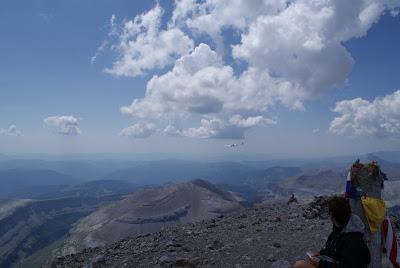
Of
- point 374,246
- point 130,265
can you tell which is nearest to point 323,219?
point 130,265

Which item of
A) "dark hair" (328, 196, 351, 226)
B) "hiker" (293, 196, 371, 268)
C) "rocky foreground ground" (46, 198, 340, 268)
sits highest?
"dark hair" (328, 196, 351, 226)

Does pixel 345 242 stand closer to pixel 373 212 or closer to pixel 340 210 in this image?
pixel 340 210

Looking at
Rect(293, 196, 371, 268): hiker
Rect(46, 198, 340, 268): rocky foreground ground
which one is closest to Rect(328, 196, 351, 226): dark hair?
Rect(293, 196, 371, 268): hiker

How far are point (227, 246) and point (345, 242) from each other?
31.8 feet

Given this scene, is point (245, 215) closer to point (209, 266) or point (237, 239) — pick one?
point (237, 239)

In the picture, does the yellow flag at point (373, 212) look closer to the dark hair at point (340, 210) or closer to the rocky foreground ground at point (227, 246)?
the dark hair at point (340, 210)

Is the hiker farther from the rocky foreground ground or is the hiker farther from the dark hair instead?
the rocky foreground ground

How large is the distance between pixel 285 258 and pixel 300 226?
4.60m

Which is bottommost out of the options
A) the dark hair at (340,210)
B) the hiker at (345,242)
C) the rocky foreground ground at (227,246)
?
the rocky foreground ground at (227,246)

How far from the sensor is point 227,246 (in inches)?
631

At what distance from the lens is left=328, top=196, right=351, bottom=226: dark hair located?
6855 mm

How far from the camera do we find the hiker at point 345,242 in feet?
22.0

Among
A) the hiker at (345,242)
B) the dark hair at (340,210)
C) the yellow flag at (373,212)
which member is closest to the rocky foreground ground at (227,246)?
the yellow flag at (373,212)

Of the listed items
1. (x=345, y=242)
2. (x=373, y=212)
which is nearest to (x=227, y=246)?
(x=373, y=212)
